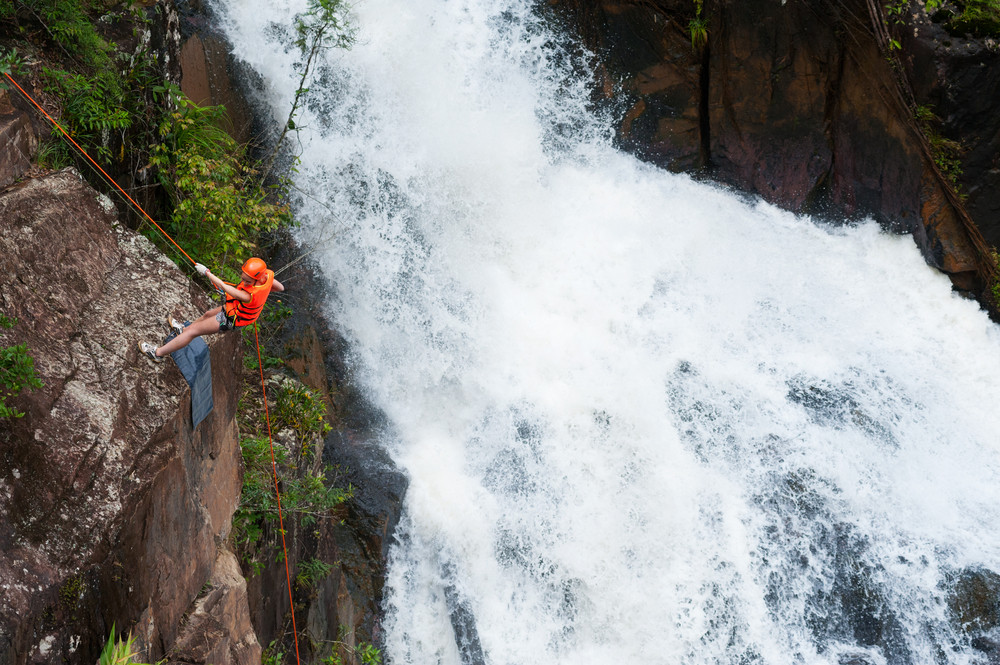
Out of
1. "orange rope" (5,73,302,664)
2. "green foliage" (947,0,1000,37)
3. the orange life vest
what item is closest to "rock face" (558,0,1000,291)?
"green foliage" (947,0,1000,37)

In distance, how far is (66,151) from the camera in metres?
5.49

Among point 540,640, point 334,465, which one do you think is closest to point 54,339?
point 334,465

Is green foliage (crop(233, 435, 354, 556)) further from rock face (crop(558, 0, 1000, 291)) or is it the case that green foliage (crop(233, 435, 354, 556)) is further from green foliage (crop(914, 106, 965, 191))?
green foliage (crop(914, 106, 965, 191))

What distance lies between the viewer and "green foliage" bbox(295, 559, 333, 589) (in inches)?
298

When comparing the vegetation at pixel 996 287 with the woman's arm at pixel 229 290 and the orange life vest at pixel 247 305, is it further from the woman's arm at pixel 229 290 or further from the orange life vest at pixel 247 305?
the woman's arm at pixel 229 290

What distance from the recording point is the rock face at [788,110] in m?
10.0

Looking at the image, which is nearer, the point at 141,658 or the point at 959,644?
the point at 141,658

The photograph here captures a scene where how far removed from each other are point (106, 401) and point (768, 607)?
7069 millimetres

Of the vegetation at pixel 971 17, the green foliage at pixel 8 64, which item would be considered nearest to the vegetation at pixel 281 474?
the green foliage at pixel 8 64

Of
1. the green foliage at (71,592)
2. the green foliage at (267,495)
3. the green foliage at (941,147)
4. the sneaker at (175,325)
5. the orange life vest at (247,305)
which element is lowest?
the green foliage at (267,495)

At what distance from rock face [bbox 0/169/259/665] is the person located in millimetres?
126

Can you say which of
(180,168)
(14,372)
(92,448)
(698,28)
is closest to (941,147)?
(698,28)

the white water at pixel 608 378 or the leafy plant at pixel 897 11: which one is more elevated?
the leafy plant at pixel 897 11

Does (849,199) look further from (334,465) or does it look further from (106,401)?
(106,401)
